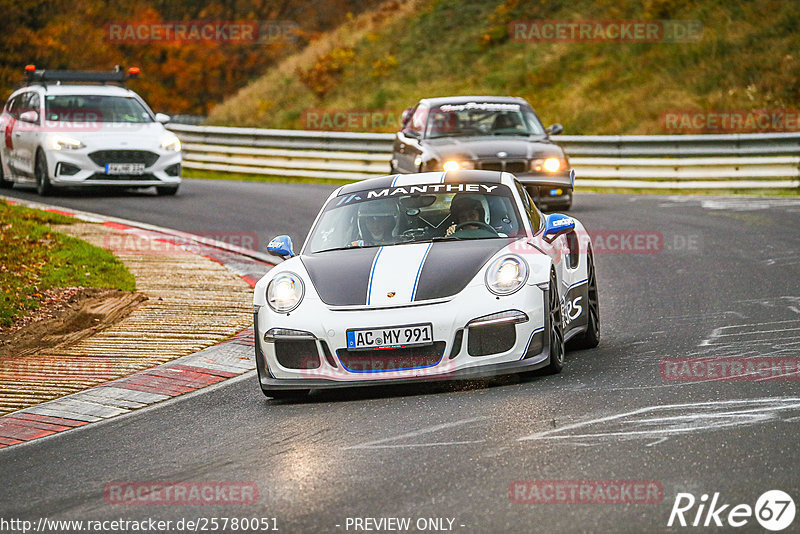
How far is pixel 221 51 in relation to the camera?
65250mm

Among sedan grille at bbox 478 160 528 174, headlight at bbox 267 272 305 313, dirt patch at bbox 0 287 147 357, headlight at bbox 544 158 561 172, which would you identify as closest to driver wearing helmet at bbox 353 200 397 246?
headlight at bbox 267 272 305 313

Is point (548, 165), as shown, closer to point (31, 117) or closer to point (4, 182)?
point (31, 117)

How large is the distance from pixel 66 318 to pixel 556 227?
14.4 feet

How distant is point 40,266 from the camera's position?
1295 centimetres

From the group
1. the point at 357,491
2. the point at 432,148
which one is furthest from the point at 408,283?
the point at 432,148

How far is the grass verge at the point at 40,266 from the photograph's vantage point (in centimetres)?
1142

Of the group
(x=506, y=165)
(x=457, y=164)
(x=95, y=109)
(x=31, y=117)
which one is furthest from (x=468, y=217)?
(x=31, y=117)

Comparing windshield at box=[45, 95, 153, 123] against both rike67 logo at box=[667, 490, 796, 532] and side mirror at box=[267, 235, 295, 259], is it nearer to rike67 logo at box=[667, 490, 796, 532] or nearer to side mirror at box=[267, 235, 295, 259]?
side mirror at box=[267, 235, 295, 259]

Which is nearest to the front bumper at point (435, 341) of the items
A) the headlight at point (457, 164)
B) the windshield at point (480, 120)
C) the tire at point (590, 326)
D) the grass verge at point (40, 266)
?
the tire at point (590, 326)

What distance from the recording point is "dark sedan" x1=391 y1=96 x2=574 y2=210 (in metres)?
17.0

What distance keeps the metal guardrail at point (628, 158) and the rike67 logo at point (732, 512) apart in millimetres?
13974

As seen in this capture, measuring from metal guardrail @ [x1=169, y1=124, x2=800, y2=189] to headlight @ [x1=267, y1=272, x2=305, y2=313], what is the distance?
444 inches

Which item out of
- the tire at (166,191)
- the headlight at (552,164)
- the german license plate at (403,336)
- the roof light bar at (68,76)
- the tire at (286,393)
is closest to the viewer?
the german license plate at (403,336)

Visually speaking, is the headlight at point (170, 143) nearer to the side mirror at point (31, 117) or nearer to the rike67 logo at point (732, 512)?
the side mirror at point (31, 117)
